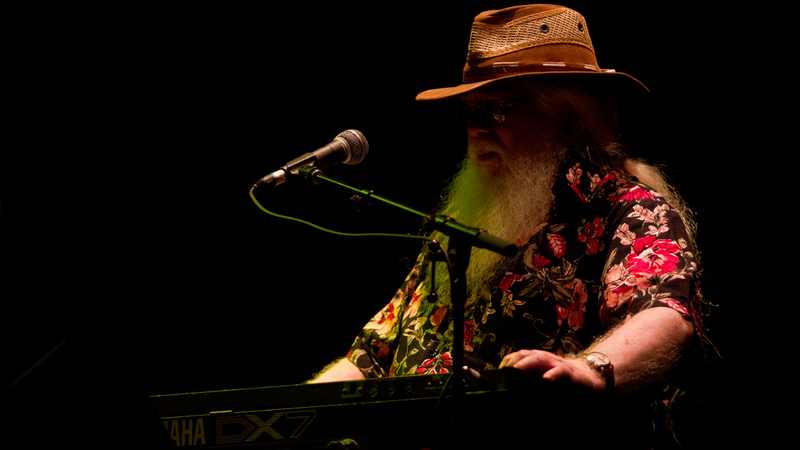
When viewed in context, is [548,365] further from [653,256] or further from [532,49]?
[532,49]

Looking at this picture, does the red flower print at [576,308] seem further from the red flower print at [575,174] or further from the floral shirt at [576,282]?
the red flower print at [575,174]

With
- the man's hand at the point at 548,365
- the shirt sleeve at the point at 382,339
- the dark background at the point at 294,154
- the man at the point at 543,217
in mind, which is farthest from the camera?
the dark background at the point at 294,154

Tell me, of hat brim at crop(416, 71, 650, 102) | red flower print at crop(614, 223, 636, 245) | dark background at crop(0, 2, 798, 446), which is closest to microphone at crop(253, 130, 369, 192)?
hat brim at crop(416, 71, 650, 102)

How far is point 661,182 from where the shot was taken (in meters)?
2.14

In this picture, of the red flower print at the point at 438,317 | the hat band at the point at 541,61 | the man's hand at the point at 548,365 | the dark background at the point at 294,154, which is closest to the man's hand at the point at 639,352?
the man's hand at the point at 548,365

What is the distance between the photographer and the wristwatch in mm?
1217

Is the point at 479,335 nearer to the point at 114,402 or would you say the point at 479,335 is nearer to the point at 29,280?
the point at 114,402

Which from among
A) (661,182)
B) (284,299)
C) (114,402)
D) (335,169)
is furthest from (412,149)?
(114,402)

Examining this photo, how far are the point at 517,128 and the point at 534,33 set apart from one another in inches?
12.9

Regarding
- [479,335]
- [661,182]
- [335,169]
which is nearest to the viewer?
[479,335]

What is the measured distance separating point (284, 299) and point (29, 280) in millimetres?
2106

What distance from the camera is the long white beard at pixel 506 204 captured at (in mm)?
2062

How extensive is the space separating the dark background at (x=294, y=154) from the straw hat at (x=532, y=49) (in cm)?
68

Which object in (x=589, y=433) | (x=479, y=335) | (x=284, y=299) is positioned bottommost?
(x=284, y=299)
